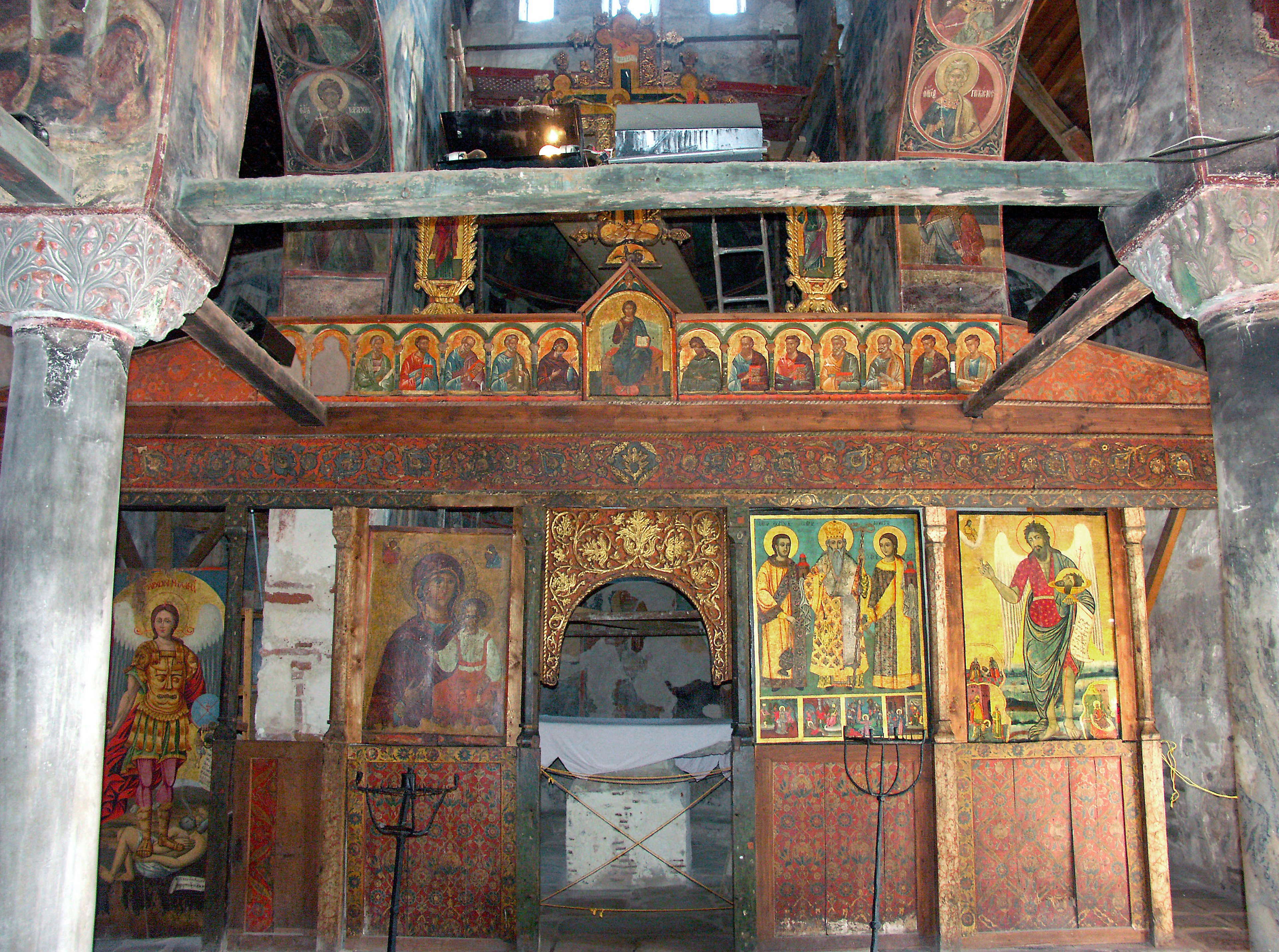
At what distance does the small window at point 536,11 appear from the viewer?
43.0 ft

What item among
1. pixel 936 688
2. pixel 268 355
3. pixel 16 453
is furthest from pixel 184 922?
pixel 936 688

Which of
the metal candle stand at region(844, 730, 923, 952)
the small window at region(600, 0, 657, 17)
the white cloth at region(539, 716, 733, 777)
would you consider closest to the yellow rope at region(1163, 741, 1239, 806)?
the metal candle stand at region(844, 730, 923, 952)

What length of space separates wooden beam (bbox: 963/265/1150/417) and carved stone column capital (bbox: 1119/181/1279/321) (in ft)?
1.48

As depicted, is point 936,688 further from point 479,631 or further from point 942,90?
point 942,90

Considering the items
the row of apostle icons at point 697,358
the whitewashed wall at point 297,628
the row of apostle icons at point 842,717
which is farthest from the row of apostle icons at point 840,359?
the whitewashed wall at point 297,628

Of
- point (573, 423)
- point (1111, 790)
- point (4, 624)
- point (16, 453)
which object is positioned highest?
point (573, 423)

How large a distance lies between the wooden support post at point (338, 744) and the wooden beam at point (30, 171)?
3.91 m

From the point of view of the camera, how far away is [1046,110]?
32.0 ft

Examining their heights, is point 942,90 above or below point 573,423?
above

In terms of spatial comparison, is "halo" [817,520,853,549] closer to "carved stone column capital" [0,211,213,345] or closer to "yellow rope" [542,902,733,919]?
"yellow rope" [542,902,733,919]

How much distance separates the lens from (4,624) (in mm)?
3465

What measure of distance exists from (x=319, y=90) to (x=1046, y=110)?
7364 millimetres

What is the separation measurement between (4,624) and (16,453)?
0.67 metres

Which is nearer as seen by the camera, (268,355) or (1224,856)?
(268,355)
